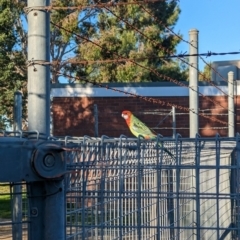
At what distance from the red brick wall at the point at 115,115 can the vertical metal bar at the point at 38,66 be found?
12.6 metres

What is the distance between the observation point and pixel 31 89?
2.82 metres

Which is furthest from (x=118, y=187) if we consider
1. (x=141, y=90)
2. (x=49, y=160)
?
(x=141, y=90)

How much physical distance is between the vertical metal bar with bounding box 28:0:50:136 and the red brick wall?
12.6 m

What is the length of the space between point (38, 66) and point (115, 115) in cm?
1306

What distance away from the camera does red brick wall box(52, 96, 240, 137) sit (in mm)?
15695

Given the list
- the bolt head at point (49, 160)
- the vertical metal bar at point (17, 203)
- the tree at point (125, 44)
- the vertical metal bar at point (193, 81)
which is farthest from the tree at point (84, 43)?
the bolt head at point (49, 160)

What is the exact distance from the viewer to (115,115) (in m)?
15.9

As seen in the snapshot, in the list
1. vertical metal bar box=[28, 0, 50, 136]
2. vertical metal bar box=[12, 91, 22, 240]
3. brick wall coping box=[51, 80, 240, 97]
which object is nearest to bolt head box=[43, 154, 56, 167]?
vertical metal bar box=[12, 91, 22, 240]

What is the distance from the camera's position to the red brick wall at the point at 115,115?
1570cm

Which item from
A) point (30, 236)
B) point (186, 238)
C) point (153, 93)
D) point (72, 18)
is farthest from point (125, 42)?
point (30, 236)

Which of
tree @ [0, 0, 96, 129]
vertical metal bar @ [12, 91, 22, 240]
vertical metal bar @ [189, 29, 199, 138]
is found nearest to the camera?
vertical metal bar @ [12, 91, 22, 240]

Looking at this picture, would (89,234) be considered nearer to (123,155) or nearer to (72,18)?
(123,155)

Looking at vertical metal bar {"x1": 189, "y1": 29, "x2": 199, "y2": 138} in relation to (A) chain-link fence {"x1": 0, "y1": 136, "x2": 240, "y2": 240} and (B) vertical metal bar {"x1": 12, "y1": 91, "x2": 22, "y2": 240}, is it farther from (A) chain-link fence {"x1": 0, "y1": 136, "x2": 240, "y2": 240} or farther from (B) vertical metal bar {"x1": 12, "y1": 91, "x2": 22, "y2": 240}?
(A) chain-link fence {"x1": 0, "y1": 136, "x2": 240, "y2": 240}

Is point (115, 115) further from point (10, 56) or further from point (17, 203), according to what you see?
point (17, 203)
